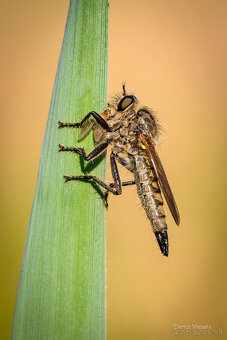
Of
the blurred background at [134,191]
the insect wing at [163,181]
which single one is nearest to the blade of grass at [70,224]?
the insect wing at [163,181]

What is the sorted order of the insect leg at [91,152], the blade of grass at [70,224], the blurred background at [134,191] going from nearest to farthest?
the blade of grass at [70,224] < the insect leg at [91,152] < the blurred background at [134,191]

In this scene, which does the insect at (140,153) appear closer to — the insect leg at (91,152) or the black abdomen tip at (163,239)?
the black abdomen tip at (163,239)

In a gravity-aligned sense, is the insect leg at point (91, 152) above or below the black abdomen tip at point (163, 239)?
above

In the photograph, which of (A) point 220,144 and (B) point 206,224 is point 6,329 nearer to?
(B) point 206,224

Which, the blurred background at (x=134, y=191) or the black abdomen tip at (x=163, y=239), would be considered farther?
the blurred background at (x=134, y=191)

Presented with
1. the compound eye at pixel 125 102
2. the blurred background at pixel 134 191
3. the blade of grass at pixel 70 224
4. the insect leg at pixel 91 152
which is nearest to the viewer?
the blade of grass at pixel 70 224

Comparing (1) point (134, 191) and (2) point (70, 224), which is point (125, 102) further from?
(2) point (70, 224)

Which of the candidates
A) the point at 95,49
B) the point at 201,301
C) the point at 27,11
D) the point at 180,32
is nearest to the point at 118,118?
the point at 95,49
